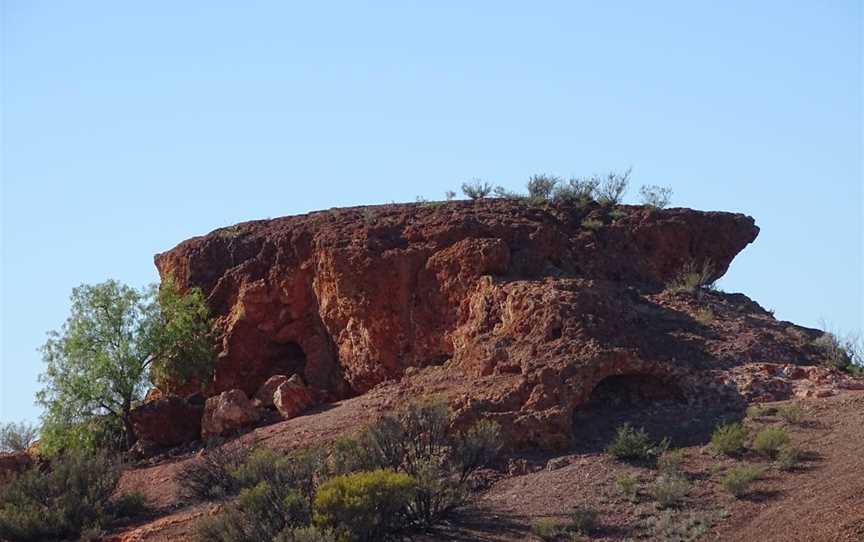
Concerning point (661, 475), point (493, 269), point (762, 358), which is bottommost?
point (661, 475)

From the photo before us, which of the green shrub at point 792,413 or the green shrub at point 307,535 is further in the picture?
the green shrub at point 792,413

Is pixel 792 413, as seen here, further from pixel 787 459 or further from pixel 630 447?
pixel 630 447

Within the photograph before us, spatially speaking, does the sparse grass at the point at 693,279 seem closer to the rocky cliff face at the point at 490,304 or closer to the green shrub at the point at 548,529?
the rocky cliff face at the point at 490,304

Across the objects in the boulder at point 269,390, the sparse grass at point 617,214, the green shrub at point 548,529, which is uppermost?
the sparse grass at point 617,214

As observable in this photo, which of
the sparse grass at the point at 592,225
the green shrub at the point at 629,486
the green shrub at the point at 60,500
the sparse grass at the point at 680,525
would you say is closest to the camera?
the sparse grass at the point at 680,525

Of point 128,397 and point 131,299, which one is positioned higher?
point 131,299

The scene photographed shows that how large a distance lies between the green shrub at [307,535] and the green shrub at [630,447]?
5.09 metres

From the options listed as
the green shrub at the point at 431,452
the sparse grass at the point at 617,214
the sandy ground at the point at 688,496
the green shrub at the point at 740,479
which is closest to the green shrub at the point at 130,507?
the sandy ground at the point at 688,496

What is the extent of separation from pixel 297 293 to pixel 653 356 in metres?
7.90

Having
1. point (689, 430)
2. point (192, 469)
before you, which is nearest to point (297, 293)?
point (192, 469)

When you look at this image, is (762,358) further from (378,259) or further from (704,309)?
(378,259)

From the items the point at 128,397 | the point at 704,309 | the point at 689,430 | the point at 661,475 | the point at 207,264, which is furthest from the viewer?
the point at 207,264

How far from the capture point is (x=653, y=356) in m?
22.9

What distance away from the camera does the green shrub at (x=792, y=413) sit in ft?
70.4
